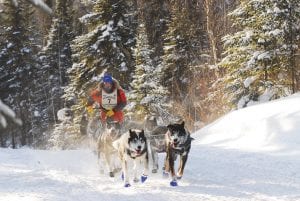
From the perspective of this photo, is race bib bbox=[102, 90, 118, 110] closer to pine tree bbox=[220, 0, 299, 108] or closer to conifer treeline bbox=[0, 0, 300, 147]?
conifer treeline bbox=[0, 0, 300, 147]

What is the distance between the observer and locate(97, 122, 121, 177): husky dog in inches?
380

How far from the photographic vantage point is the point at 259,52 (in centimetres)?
1969

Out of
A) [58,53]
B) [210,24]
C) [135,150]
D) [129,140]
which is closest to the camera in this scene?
[135,150]

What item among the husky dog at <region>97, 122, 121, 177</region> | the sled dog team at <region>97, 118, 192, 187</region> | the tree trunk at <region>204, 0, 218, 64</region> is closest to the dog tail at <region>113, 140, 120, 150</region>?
the sled dog team at <region>97, 118, 192, 187</region>

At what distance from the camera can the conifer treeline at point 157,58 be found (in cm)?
2000

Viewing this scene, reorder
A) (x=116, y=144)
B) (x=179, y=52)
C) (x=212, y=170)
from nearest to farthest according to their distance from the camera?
(x=116, y=144)
(x=212, y=170)
(x=179, y=52)

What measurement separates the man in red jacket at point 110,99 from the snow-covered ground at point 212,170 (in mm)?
1244

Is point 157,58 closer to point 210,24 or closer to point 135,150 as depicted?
point 210,24

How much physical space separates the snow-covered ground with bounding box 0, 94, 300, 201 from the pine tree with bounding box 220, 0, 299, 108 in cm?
426

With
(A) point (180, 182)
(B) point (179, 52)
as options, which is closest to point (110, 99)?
(A) point (180, 182)

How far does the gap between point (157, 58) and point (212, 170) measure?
27.5 meters

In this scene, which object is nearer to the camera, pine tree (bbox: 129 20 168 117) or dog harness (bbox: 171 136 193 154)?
dog harness (bbox: 171 136 193 154)

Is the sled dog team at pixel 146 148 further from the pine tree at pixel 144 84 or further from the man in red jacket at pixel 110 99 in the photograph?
the pine tree at pixel 144 84

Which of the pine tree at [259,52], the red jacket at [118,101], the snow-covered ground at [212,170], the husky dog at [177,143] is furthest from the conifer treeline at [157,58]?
the husky dog at [177,143]
